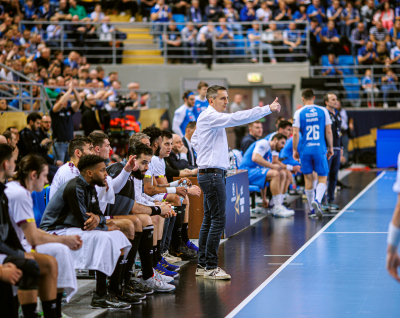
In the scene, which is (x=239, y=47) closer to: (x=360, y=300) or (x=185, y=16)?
(x=185, y=16)

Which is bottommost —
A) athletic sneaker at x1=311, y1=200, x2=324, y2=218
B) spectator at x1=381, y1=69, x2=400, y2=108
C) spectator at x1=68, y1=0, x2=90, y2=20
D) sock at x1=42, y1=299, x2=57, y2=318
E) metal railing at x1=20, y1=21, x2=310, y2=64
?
athletic sneaker at x1=311, y1=200, x2=324, y2=218

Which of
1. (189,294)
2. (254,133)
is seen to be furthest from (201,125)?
(254,133)

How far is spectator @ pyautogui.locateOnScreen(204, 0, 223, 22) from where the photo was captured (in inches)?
780

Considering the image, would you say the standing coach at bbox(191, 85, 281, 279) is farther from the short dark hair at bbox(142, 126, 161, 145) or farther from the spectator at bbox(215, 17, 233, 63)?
the spectator at bbox(215, 17, 233, 63)

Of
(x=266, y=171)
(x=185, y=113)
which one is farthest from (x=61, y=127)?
(x=266, y=171)

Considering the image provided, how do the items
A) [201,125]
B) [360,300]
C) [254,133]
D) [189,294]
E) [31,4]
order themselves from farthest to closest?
[31,4]
[254,133]
[201,125]
[189,294]
[360,300]

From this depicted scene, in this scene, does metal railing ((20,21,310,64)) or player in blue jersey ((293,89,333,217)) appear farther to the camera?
metal railing ((20,21,310,64))

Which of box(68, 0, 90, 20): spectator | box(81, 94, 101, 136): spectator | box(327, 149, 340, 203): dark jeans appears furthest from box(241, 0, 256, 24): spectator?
box(327, 149, 340, 203): dark jeans

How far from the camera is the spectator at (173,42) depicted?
1897 cm

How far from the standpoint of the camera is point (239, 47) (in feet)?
62.5

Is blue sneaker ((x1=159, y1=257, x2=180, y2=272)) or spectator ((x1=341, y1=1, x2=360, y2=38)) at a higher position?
spectator ((x1=341, y1=1, x2=360, y2=38))

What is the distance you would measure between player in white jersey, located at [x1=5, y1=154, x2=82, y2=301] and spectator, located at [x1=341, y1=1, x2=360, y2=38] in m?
17.6

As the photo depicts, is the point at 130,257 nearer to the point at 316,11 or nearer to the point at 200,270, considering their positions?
the point at 200,270

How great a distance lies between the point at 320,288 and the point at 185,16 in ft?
53.6
